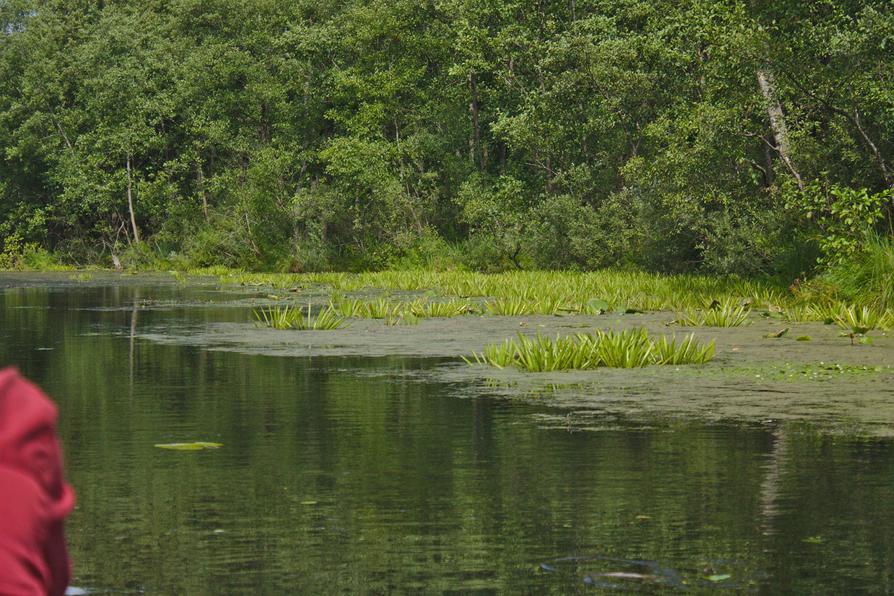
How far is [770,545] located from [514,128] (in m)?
36.0

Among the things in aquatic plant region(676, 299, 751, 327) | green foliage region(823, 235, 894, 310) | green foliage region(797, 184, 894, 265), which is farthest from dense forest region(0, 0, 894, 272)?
aquatic plant region(676, 299, 751, 327)

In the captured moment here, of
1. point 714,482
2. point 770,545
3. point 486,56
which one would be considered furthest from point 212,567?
point 486,56

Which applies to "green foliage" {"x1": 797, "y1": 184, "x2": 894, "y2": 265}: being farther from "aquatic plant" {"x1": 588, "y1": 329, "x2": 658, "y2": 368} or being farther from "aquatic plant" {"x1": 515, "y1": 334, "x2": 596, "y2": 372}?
"aquatic plant" {"x1": 515, "y1": 334, "x2": 596, "y2": 372}

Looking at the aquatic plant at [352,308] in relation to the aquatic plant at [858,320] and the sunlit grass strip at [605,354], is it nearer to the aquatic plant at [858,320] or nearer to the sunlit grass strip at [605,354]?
the aquatic plant at [858,320]

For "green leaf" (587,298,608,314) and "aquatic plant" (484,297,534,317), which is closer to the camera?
"green leaf" (587,298,608,314)

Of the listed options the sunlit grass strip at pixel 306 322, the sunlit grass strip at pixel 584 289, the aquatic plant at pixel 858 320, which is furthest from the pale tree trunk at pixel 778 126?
the sunlit grass strip at pixel 306 322

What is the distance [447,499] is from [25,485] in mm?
6202

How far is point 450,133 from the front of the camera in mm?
49719

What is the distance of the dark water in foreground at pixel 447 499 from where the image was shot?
5.75 metres

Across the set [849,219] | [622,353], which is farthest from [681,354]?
[849,219]

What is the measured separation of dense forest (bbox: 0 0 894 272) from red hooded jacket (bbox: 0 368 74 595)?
19338mm

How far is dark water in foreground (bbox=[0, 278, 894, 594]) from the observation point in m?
5.75

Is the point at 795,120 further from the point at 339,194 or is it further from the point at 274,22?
the point at 274,22

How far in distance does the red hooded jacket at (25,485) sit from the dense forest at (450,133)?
63.4 feet
